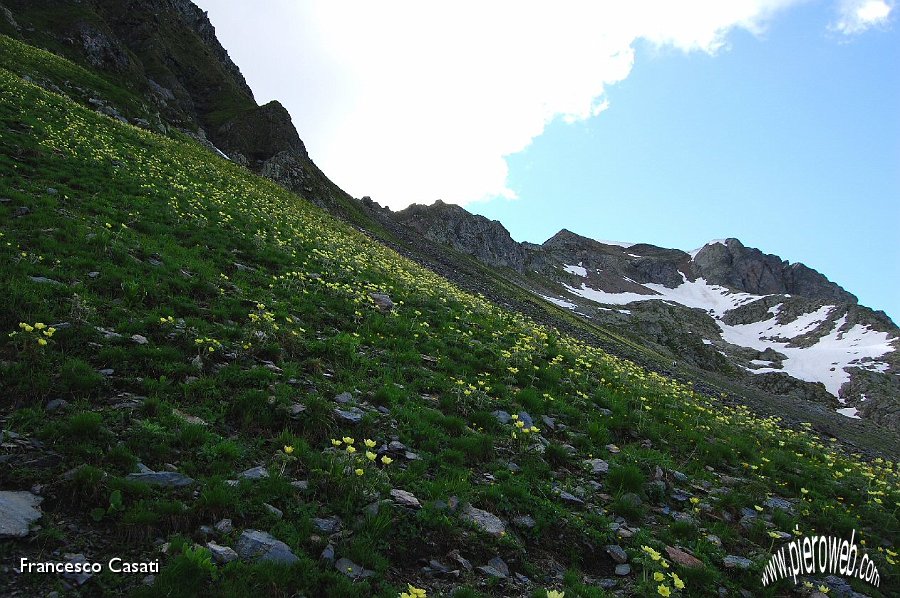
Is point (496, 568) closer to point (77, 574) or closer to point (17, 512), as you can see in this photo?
point (77, 574)

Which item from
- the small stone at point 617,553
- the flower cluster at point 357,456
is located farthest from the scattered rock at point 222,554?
the small stone at point 617,553

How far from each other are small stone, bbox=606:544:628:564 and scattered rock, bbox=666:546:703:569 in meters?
0.87

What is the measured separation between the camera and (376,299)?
63.1ft

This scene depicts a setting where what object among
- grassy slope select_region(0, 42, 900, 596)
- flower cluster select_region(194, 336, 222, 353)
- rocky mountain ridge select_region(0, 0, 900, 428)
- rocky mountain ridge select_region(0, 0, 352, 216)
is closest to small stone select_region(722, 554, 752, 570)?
grassy slope select_region(0, 42, 900, 596)

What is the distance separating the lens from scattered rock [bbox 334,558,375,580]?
5973mm

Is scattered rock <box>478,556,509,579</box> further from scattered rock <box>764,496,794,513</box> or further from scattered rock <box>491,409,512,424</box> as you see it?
scattered rock <box>764,496,794,513</box>

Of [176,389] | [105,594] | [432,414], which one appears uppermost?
[432,414]

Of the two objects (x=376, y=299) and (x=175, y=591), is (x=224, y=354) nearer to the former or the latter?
(x=175, y=591)

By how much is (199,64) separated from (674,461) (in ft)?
374

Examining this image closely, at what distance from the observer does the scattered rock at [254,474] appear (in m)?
7.15

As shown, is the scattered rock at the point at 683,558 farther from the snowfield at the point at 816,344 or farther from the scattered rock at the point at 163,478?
the snowfield at the point at 816,344

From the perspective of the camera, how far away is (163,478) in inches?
258

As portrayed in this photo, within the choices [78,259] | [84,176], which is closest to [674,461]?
[78,259]

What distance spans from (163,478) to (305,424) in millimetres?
2763
